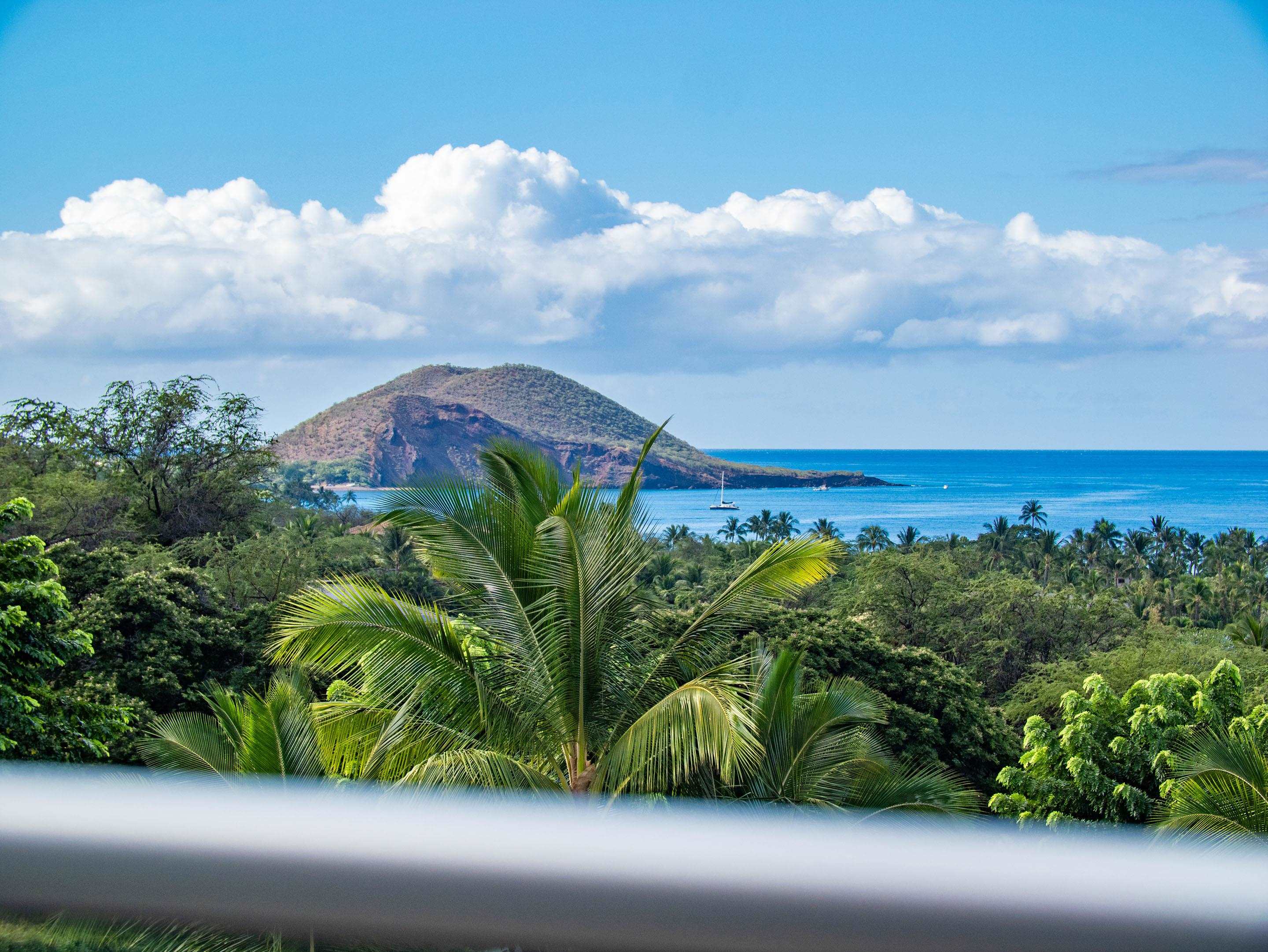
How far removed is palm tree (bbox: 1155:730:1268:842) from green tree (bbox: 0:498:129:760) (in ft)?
31.2

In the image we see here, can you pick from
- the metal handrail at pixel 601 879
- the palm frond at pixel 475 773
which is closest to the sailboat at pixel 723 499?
the palm frond at pixel 475 773

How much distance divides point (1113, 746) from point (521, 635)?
7.00 m

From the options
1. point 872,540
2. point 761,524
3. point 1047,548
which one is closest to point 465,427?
point 761,524

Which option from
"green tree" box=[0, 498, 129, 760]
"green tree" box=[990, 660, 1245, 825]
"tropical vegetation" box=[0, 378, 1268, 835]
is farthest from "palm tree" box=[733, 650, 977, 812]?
"green tree" box=[0, 498, 129, 760]

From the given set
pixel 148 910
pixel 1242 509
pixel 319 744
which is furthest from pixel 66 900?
pixel 1242 509

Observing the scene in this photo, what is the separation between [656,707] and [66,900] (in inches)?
283

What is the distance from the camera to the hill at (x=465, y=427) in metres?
75.6

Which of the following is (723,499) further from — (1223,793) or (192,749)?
(192,749)

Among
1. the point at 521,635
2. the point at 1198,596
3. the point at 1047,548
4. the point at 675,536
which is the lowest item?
the point at 1198,596

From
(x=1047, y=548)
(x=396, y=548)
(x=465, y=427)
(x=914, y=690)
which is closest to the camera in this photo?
(x=914, y=690)

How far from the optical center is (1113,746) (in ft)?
37.0

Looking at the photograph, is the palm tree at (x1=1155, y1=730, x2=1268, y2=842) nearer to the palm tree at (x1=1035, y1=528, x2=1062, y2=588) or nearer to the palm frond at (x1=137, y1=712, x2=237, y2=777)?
the palm frond at (x1=137, y1=712, x2=237, y2=777)

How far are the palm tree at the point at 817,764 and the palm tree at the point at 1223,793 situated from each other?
6.36 ft

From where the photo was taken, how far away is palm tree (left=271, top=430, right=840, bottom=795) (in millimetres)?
8211
